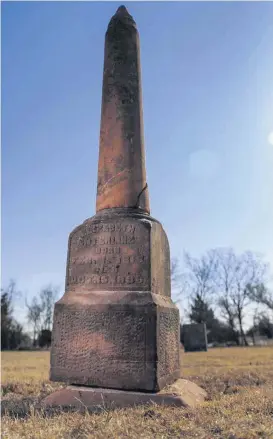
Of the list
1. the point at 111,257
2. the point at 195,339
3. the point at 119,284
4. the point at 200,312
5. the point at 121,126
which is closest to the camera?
the point at 119,284

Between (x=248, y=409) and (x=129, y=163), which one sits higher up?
(x=129, y=163)

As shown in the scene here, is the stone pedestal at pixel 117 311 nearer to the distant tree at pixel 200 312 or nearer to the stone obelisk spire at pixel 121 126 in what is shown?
the stone obelisk spire at pixel 121 126

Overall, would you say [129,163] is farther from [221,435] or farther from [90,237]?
[221,435]

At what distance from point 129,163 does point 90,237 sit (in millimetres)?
1226

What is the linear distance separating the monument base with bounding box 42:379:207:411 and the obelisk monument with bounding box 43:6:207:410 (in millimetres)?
61

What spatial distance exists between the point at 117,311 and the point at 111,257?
0.71m

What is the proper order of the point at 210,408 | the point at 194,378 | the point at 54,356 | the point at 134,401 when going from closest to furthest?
the point at 210,408
the point at 134,401
the point at 54,356
the point at 194,378

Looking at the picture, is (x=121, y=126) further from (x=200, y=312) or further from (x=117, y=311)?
(x=200, y=312)

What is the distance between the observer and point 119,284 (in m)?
4.46

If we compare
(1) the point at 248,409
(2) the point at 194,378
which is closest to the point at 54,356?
(1) the point at 248,409

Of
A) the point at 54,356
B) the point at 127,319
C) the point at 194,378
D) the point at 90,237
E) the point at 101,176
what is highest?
the point at 101,176

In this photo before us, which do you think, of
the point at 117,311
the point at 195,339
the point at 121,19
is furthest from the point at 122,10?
the point at 195,339

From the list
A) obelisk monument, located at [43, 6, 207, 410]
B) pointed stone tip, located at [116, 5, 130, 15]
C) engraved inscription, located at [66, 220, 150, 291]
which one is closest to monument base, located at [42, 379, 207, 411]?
obelisk monument, located at [43, 6, 207, 410]

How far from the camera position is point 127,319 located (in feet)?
13.7
